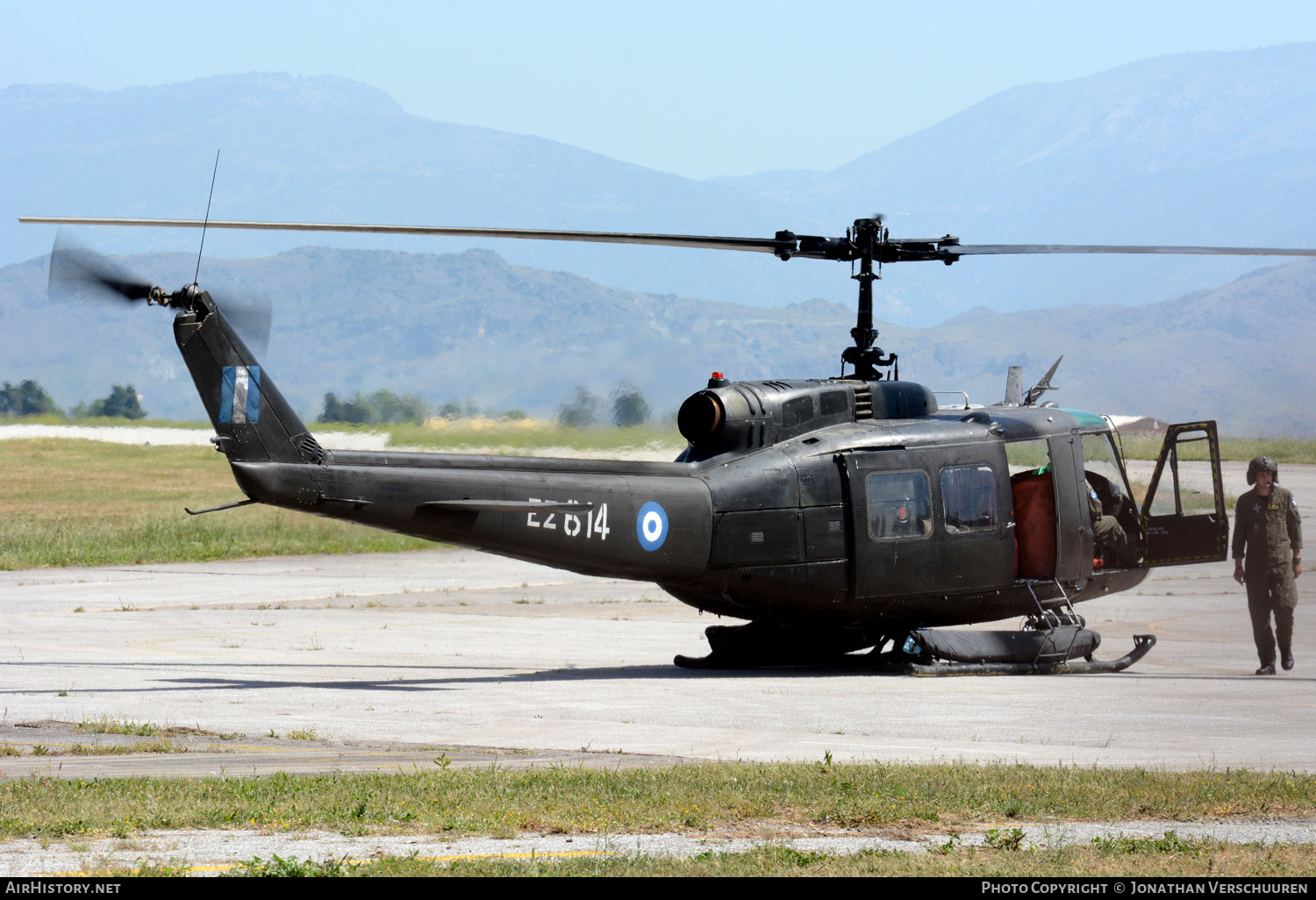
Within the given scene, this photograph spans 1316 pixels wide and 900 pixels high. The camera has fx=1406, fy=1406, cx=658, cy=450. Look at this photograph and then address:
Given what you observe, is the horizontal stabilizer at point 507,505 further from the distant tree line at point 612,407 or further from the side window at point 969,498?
the distant tree line at point 612,407

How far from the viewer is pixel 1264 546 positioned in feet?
58.5

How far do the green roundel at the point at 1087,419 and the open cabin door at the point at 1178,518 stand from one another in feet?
2.79

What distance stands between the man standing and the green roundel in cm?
198

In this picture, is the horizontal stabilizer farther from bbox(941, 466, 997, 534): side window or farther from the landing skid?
the landing skid

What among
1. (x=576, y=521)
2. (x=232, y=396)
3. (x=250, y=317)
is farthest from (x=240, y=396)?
(x=576, y=521)

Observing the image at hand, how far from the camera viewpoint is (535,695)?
15484 millimetres

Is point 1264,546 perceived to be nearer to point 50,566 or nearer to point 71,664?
point 71,664

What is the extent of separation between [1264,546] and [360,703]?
11330mm

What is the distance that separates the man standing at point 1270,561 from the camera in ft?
58.3

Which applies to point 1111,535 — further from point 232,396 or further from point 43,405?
point 43,405

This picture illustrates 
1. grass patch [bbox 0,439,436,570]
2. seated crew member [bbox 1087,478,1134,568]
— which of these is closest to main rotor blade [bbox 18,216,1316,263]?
seated crew member [bbox 1087,478,1134,568]

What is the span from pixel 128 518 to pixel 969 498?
120ft

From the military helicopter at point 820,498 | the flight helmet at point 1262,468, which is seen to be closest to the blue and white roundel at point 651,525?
the military helicopter at point 820,498

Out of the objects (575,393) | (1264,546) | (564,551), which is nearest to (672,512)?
(564,551)
